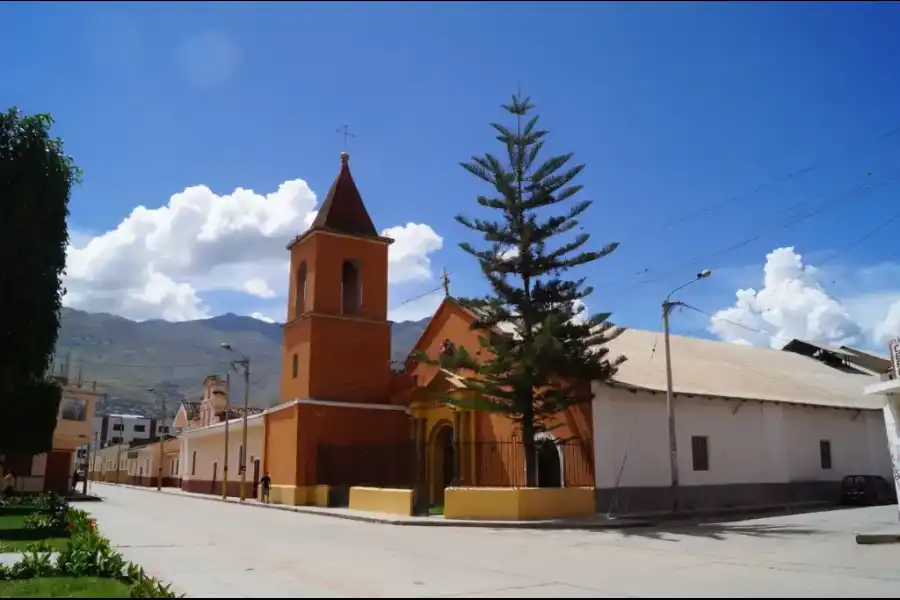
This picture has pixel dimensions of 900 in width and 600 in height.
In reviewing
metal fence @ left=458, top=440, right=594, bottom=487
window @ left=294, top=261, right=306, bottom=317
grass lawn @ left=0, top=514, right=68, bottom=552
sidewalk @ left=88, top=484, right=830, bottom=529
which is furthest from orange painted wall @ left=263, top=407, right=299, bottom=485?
grass lawn @ left=0, top=514, right=68, bottom=552

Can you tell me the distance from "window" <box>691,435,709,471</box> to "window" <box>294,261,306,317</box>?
15.7m

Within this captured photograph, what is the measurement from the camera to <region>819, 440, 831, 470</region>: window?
89.0 ft

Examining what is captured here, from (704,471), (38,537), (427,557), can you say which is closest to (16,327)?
(38,537)

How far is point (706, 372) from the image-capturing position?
2680cm

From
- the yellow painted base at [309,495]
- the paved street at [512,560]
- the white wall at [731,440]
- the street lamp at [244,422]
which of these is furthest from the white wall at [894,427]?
the street lamp at [244,422]

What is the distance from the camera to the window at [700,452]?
77.5 feet

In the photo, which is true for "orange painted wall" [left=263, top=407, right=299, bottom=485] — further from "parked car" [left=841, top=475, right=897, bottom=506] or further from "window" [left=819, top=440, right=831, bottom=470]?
"parked car" [left=841, top=475, right=897, bottom=506]

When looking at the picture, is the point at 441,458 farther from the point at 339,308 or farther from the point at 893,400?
the point at 893,400

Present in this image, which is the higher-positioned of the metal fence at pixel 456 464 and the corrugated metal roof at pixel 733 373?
the corrugated metal roof at pixel 733 373

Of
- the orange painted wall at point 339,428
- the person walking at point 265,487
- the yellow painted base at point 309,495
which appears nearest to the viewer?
the yellow painted base at point 309,495

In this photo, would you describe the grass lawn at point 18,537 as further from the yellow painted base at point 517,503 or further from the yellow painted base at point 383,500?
the yellow painted base at point 517,503

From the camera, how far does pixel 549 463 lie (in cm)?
2377

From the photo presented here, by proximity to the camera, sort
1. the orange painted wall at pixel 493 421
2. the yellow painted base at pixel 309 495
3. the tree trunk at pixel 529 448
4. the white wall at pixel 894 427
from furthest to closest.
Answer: the yellow painted base at pixel 309 495 < the orange painted wall at pixel 493 421 < the tree trunk at pixel 529 448 < the white wall at pixel 894 427

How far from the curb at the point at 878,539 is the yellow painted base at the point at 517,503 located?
7572mm
